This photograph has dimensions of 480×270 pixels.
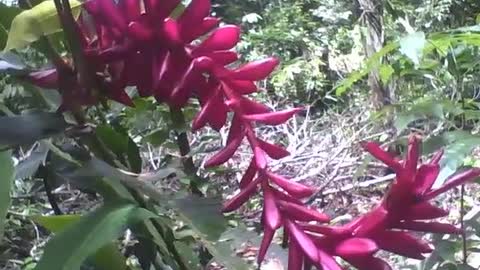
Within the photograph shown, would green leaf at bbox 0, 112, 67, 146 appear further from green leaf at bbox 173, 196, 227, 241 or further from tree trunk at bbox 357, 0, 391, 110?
tree trunk at bbox 357, 0, 391, 110

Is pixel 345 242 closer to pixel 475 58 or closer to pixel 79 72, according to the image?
pixel 79 72

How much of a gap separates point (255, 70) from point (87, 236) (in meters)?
0.11

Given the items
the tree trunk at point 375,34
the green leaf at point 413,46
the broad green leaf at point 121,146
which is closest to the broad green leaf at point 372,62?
the green leaf at point 413,46

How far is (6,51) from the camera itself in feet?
1.23

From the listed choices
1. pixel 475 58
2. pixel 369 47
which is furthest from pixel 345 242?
pixel 369 47

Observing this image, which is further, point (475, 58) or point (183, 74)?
point (475, 58)

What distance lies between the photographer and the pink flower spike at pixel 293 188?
1.12 feet

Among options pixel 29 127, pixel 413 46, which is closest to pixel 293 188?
pixel 29 127

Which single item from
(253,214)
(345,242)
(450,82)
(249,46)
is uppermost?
(345,242)

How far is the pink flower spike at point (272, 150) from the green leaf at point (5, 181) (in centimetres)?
14

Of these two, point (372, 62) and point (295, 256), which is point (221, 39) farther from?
point (372, 62)

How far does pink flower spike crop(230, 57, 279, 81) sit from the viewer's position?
36 cm

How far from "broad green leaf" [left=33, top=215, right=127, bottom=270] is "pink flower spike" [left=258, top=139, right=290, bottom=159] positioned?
0.44 ft

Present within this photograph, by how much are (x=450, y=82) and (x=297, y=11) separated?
125 inches
